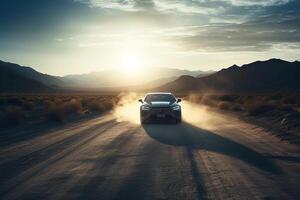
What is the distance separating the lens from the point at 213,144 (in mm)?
16594

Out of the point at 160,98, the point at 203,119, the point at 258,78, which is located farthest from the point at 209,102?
the point at 258,78

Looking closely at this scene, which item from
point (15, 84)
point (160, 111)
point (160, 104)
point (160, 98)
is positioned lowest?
point (160, 111)

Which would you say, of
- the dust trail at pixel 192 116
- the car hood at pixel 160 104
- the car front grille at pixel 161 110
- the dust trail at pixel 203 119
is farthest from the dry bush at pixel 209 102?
the car front grille at pixel 161 110

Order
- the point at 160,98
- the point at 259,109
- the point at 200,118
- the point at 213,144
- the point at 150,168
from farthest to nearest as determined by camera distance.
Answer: the point at 259,109, the point at 200,118, the point at 160,98, the point at 213,144, the point at 150,168

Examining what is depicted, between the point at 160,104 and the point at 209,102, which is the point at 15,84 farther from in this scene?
the point at 160,104

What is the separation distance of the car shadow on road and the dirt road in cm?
3

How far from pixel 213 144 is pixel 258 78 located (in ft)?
529

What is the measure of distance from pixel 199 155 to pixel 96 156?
8.85 feet

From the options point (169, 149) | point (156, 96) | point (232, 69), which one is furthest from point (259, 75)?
point (169, 149)

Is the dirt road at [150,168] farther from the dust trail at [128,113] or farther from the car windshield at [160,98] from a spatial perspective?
the dust trail at [128,113]

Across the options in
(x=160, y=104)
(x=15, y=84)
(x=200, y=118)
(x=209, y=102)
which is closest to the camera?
(x=160, y=104)

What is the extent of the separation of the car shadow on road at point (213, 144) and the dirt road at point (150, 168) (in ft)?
0.08

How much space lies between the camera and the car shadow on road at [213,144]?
12.5 m

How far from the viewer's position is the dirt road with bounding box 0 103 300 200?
899 cm
